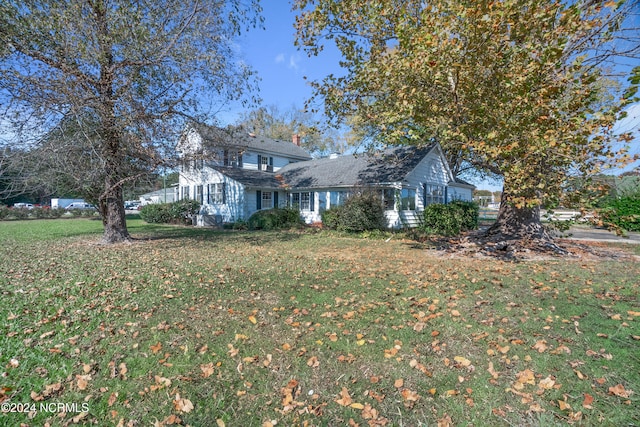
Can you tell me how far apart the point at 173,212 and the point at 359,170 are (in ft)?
46.5

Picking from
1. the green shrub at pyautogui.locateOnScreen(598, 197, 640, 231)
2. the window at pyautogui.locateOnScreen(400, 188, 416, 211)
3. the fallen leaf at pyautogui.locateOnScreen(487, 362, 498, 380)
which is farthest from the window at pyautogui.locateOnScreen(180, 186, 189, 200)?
the green shrub at pyautogui.locateOnScreen(598, 197, 640, 231)

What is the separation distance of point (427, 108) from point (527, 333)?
608 centimetres

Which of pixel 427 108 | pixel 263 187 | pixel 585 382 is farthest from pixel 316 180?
pixel 585 382

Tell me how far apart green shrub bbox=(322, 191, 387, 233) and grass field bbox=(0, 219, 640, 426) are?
8.17m

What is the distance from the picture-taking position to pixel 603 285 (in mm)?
6199

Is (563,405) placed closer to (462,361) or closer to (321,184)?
(462,361)

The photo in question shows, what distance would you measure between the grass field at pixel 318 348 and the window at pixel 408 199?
10853 mm

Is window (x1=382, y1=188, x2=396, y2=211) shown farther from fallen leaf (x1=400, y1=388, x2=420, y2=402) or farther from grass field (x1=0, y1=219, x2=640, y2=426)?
fallen leaf (x1=400, y1=388, x2=420, y2=402)

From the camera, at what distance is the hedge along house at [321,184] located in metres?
17.6

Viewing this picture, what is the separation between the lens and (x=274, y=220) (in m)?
18.5

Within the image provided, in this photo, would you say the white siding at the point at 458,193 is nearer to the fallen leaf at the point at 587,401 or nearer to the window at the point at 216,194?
the window at the point at 216,194

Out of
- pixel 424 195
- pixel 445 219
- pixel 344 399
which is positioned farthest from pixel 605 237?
pixel 344 399

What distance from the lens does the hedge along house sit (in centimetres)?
1758

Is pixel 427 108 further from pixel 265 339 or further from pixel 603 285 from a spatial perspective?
pixel 265 339
